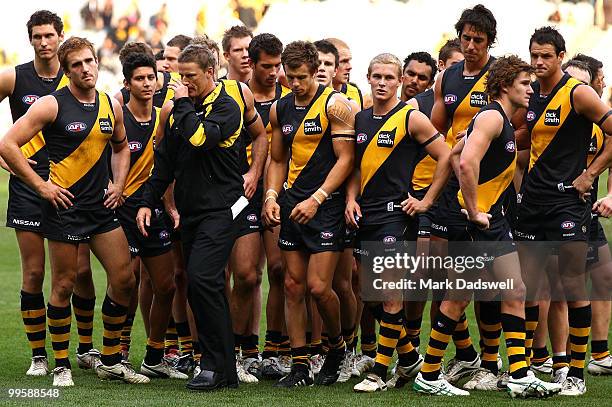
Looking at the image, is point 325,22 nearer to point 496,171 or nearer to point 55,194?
point 55,194

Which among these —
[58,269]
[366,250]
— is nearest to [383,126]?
[366,250]

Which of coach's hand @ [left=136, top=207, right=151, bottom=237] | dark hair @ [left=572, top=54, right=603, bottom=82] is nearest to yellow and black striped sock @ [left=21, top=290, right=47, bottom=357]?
coach's hand @ [left=136, top=207, right=151, bottom=237]

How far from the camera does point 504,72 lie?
7.39m

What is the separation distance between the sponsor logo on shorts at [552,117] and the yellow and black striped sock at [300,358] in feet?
7.28

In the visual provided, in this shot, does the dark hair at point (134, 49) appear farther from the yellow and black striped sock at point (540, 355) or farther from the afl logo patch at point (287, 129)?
the yellow and black striped sock at point (540, 355)

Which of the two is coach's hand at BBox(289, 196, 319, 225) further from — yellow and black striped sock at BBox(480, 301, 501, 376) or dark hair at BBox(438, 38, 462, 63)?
dark hair at BBox(438, 38, 462, 63)

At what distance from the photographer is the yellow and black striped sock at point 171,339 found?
9258 millimetres

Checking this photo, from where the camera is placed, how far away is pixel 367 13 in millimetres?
29250

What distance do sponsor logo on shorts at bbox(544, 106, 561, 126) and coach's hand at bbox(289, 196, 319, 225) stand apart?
1623 mm

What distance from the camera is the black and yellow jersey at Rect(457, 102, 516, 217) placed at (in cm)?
744

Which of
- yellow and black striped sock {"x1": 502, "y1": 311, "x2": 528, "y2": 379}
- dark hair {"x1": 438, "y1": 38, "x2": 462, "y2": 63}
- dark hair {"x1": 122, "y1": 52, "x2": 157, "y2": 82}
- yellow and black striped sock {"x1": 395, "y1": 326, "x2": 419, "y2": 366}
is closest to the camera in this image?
yellow and black striped sock {"x1": 502, "y1": 311, "x2": 528, "y2": 379}

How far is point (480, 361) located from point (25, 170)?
3.42 m

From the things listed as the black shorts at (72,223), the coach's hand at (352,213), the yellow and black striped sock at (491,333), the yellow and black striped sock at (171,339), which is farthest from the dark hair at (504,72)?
the yellow and black striped sock at (171,339)

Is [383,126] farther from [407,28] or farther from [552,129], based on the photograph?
[407,28]
